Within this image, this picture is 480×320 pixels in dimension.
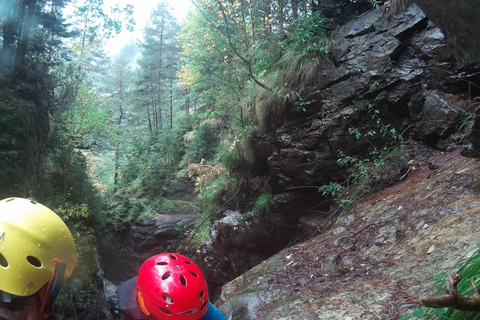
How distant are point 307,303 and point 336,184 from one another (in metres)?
2.97

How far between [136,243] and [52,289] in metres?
12.5

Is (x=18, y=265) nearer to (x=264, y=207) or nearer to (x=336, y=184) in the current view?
(x=336, y=184)

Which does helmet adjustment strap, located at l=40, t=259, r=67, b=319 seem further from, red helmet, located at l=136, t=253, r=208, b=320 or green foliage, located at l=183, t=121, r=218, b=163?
green foliage, located at l=183, t=121, r=218, b=163

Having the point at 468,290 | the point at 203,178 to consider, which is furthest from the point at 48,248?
the point at 203,178

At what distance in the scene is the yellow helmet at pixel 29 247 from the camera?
58.1 inches

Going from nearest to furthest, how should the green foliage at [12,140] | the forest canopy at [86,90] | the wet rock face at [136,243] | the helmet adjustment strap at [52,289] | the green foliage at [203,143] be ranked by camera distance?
the helmet adjustment strap at [52,289] < the forest canopy at [86,90] < the green foliage at [12,140] < the wet rock face at [136,243] < the green foliage at [203,143]

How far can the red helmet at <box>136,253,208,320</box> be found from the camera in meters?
1.89

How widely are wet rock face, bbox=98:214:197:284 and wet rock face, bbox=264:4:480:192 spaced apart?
317 inches

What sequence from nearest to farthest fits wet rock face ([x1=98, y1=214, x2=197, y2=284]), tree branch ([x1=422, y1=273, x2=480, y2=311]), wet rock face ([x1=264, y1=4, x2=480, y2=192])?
tree branch ([x1=422, y1=273, x2=480, y2=311]) → wet rock face ([x1=264, y1=4, x2=480, y2=192]) → wet rock face ([x1=98, y1=214, x2=197, y2=284])

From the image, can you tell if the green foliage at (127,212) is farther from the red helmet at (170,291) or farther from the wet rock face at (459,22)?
the wet rock face at (459,22)

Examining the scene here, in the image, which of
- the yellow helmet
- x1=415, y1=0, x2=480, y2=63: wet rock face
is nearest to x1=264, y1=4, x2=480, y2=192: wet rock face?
x1=415, y1=0, x2=480, y2=63: wet rock face

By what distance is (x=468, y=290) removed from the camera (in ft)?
3.99

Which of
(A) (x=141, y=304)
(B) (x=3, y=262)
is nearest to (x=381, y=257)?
(A) (x=141, y=304)

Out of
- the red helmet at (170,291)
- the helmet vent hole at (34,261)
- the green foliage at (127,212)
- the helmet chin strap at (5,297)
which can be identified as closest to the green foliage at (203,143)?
the green foliage at (127,212)
